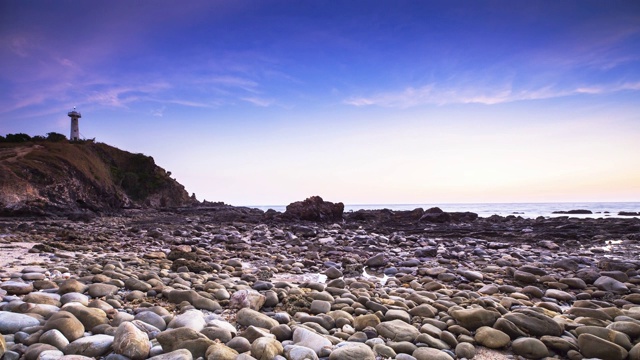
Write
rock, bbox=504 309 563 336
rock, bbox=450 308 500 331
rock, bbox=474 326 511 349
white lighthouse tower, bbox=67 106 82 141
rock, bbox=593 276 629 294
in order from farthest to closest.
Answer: white lighthouse tower, bbox=67 106 82 141 < rock, bbox=593 276 629 294 < rock, bbox=450 308 500 331 < rock, bbox=504 309 563 336 < rock, bbox=474 326 511 349

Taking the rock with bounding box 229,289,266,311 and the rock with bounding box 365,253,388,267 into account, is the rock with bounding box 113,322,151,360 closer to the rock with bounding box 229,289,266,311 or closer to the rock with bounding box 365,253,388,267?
the rock with bounding box 229,289,266,311

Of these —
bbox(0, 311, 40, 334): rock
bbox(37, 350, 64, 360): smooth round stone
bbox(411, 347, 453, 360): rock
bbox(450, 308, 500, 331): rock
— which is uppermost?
bbox(0, 311, 40, 334): rock

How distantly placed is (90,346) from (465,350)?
306 cm

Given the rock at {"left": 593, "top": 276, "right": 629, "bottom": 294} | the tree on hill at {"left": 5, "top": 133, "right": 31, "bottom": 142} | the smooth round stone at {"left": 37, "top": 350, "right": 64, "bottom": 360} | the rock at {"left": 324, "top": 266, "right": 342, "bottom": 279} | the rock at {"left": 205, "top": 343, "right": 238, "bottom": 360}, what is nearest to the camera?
the smooth round stone at {"left": 37, "top": 350, "right": 64, "bottom": 360}

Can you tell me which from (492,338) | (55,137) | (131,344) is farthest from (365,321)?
(55,137)

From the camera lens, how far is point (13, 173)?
65.1ft

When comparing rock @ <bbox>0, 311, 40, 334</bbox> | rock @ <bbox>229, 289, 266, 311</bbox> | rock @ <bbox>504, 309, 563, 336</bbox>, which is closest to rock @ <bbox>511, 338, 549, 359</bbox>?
rock @ <bbox>504, 309, 563, 336</bbox>

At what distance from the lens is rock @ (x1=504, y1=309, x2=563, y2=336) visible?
3.40 meters

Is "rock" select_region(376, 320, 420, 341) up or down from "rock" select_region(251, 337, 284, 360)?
down

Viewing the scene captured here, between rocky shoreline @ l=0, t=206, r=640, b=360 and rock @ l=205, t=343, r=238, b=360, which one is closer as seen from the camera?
rock @ l=205, t=343, r=238, b=360

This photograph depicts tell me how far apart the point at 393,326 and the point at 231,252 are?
6455mm

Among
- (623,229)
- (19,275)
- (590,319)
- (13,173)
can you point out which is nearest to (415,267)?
(590,319)

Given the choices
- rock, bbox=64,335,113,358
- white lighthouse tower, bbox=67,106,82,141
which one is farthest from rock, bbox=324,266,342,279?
white lighthouse tower, bbox=67,106,82,141

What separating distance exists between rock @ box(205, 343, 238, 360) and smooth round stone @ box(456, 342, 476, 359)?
1941 mm
